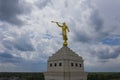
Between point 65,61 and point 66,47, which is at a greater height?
point 66,47

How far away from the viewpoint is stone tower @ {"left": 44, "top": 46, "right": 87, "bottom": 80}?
2315 centimetres

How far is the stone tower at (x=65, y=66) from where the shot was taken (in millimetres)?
23150

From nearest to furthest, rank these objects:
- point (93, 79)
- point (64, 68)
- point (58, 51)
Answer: point (64, 68) < point (58, 51) < point (93, 79)

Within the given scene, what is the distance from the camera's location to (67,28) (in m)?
25.4

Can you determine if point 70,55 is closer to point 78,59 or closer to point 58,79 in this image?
point 78,59

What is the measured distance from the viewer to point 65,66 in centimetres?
2308

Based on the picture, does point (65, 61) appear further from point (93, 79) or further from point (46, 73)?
point (93, 79)

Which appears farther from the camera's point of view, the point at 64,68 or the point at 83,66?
the point at 83,66

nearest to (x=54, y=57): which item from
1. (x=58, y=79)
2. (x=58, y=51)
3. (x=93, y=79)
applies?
(x=58, y=51)

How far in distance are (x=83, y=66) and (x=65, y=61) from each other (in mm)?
2983

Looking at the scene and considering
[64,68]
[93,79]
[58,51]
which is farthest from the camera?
[93,79]

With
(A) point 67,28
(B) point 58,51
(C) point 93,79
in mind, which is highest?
(A) point 67,28

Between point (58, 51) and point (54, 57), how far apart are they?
843 mm

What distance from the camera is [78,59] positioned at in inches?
962
